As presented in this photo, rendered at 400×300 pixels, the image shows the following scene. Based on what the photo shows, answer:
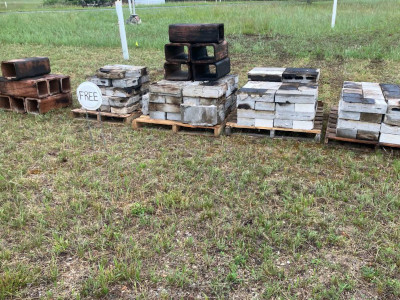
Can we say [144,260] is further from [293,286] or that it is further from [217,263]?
[293,286]

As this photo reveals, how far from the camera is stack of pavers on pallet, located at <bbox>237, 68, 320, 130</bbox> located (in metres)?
5.24

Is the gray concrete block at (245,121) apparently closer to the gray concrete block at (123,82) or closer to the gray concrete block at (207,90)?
the gray concrete block at (207,90)

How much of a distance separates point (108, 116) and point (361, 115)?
4.14m

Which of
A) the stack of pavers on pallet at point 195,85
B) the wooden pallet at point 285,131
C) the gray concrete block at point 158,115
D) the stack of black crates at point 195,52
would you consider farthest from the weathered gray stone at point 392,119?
the gray concrete block at point 158,115

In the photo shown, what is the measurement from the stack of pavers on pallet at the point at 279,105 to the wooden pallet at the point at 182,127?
357mm

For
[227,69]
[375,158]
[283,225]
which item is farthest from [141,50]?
[283,225]

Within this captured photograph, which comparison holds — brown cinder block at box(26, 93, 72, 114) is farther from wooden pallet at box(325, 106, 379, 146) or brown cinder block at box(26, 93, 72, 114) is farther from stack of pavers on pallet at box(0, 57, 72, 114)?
wooden pallet at box(325, 106, 379, 146)

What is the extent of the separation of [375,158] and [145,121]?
3.44 metres

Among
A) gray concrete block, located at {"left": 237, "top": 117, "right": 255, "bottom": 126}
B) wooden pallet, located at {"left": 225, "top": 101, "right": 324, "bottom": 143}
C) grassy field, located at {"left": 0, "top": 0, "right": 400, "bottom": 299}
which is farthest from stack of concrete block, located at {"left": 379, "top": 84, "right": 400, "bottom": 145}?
gray concrete block, located at {"left": 237, "top": 117, "right": 255, "bottom": 126}

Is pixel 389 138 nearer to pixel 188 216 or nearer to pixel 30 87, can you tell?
pixel 188 216

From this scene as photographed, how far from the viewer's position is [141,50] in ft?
41.7

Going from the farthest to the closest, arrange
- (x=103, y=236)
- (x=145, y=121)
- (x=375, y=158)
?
(x=145, y=121)
(x=375, y=158)
(x=103, y=236)

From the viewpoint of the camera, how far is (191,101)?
571 cm

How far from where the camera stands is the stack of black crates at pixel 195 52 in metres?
5.76
